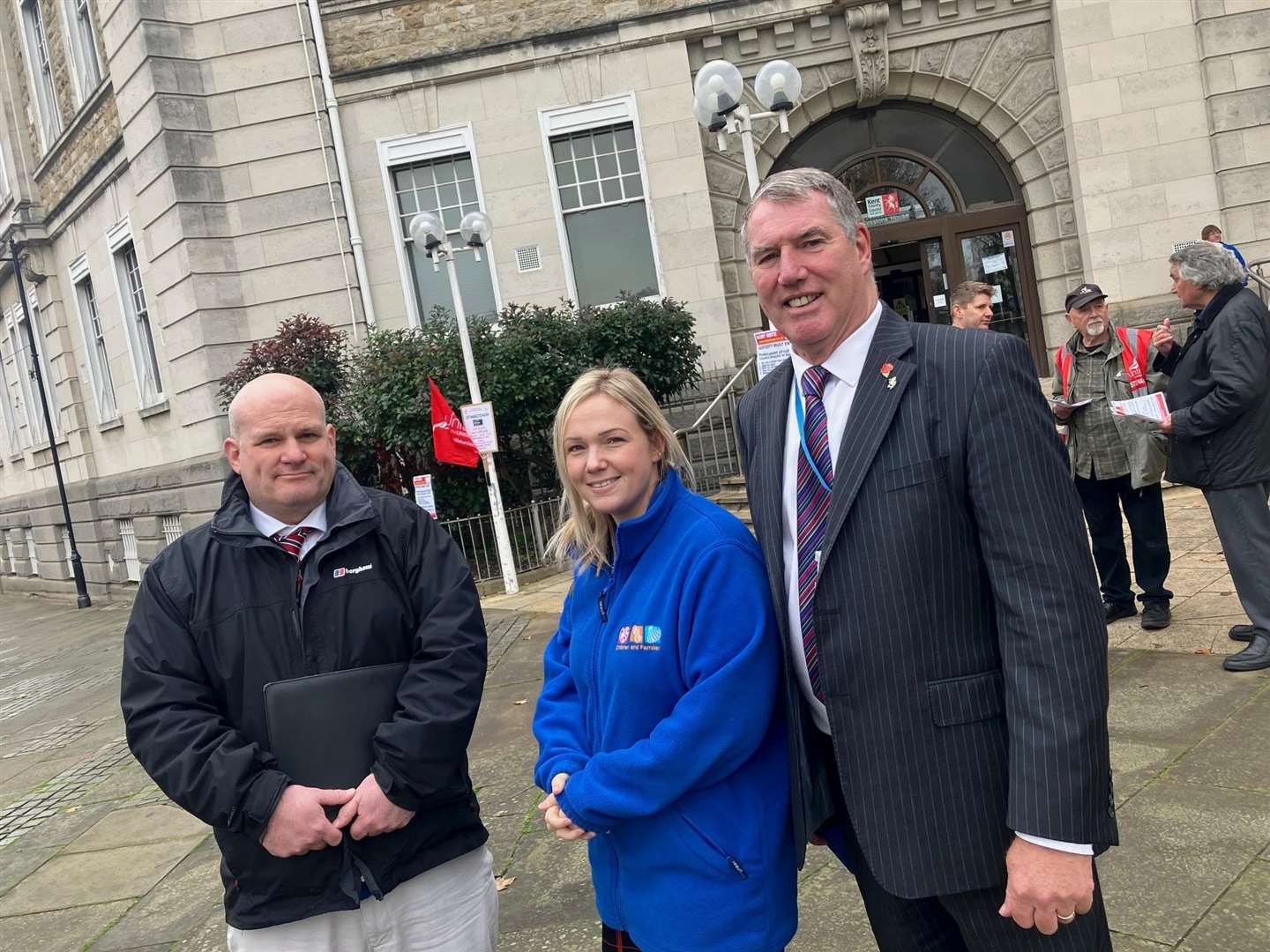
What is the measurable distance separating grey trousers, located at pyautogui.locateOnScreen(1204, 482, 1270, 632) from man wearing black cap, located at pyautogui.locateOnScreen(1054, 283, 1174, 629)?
0.48 m

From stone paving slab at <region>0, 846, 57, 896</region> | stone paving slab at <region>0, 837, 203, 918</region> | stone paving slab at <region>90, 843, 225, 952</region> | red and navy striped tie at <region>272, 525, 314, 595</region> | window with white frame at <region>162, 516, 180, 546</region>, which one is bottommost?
stone paving slab at <region>0, 846, 57, 896</region>

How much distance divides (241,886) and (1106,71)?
13.6m

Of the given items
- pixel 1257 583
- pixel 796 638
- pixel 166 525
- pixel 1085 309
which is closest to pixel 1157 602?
pixel 1257 583

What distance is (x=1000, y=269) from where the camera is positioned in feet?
43.0

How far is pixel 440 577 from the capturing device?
250 cm

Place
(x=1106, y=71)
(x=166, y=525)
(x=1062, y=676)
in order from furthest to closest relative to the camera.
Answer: (x=166, y=525)
(x=1106, y=71)
(x=1062, y=676)

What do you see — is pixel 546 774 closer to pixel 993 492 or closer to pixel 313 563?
pixel 313 563

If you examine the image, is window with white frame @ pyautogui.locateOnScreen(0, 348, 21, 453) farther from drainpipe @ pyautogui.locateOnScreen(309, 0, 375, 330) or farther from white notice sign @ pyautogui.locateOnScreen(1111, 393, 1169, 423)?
white notice sign @ pyautogui.locateOnScreen(1111, 393, 1169, 423)

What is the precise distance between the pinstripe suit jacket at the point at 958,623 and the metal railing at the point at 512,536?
8.70 m

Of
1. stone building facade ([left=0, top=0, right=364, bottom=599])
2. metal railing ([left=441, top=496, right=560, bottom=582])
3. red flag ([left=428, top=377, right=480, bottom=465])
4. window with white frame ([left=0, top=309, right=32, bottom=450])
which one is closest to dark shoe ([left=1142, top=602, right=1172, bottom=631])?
metal railing ([left=441, top=496, right=560, bottom=582])

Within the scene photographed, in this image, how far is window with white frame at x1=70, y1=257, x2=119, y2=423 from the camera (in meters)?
16.5

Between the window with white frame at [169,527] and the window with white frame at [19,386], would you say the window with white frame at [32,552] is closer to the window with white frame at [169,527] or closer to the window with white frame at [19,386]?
the window with white frame at [19,386]

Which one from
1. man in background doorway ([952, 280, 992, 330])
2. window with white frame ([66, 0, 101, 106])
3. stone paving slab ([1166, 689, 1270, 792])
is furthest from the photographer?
window with white frame ([66, 0, 101, 106])

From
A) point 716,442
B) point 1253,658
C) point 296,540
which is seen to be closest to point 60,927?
point 296,540
